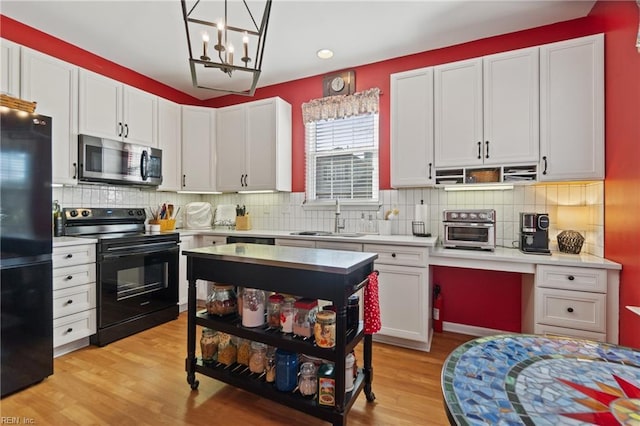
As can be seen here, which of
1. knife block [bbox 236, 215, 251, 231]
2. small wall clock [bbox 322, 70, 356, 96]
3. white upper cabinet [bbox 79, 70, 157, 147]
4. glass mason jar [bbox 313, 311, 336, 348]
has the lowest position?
glass mason jar [bbox 313, 311, 336, 348]

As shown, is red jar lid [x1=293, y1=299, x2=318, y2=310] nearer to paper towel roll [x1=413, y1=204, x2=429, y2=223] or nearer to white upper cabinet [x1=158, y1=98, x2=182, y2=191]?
paper towel roll [x1=413, y1=204, x2=429, y2=223]

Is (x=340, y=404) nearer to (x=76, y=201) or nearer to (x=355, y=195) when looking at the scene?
(x=355, y=195)

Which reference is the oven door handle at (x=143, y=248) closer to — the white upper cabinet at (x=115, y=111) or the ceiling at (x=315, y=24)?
the white upper cabinet at (x=115, y=111)

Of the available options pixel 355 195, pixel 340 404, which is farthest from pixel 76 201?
pixel 340 404

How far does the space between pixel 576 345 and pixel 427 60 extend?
3.05 m

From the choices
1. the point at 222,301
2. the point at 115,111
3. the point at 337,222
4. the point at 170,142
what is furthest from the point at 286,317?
the point at 170,142

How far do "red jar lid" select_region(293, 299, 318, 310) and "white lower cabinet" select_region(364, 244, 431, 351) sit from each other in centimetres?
112

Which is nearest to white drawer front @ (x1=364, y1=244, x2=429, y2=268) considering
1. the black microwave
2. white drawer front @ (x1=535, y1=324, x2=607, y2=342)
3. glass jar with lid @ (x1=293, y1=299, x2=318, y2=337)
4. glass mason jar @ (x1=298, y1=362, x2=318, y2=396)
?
white drawer front @ (x1=535, y1=324, x2=607, y2=342)

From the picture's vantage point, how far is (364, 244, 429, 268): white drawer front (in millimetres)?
2596

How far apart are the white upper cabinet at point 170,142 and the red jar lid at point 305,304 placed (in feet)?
9.23

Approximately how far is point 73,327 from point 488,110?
4006mm

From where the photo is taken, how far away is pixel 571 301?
215 cm

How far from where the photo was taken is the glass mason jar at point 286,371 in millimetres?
1759

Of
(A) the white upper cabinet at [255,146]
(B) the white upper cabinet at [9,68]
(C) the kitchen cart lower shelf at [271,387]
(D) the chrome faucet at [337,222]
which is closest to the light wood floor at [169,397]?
(C) the kitchen cart lower shelf at [271,387]
